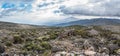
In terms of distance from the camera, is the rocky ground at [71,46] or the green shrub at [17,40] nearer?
the rocky ground at [71,46]

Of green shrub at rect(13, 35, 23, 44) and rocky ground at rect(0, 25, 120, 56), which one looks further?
green shrub at rect(13, 35, 23, 44)

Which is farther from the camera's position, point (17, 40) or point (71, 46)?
point (17, 40)

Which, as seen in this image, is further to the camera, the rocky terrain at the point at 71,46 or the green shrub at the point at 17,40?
the green shrub at the point at 17,40

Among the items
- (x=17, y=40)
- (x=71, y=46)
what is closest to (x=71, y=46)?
(x=71, y=46)

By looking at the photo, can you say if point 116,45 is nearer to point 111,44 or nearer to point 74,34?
point 111,44

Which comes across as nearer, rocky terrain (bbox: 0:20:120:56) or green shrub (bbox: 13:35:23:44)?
rocky terrain (bbox: 0:20:120:56)

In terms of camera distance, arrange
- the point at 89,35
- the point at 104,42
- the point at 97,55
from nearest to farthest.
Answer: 1. the point at 97,55
2. the point at 104,42
3. the point at 89,35

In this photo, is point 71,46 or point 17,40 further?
point 17,40

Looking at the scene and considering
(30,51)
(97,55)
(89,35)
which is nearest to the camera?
(97,55)

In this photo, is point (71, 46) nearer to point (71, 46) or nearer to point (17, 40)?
point (71, 46)

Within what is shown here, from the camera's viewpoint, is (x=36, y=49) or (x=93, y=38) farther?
(x=93, y=38)

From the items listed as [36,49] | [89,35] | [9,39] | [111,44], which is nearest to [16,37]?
[9,39]
